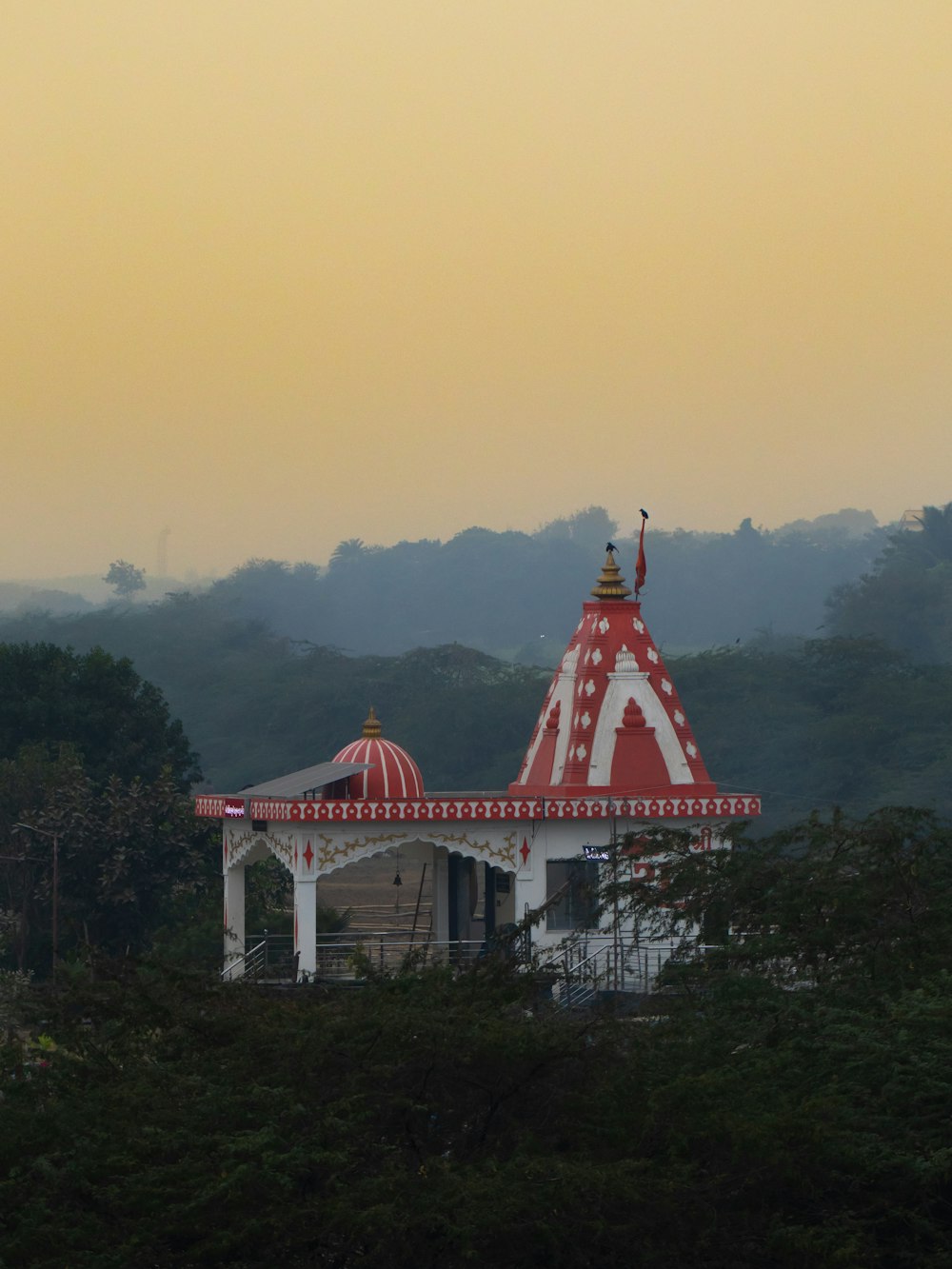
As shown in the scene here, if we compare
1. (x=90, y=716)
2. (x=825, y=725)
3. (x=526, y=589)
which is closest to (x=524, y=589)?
(x=526, y=589)

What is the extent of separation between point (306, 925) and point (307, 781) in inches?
89.7

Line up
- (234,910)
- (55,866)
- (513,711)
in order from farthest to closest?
(513,711), (55,866), (234,910)

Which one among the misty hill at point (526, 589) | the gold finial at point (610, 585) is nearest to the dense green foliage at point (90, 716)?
the gold finial at point (610, 585)

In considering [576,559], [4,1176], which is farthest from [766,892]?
[576,559]

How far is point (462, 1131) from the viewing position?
13.9 metres

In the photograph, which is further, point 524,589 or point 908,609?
point 524,589

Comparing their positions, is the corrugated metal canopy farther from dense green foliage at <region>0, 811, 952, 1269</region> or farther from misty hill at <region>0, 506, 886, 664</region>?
misty hill at <region>0, 506, 886, 664</region>

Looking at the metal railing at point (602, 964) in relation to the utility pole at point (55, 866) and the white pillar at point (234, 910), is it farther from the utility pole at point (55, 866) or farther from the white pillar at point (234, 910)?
the utility pole at point (55, 866)

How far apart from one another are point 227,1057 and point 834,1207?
13.8ft

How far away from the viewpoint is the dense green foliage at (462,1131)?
12.5 meters

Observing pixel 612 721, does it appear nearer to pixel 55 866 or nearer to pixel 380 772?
pixel 380 772

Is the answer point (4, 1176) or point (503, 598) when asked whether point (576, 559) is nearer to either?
point (503, 598)

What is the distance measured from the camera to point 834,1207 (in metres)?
13.6

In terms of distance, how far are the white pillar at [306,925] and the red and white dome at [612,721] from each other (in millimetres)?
3771
